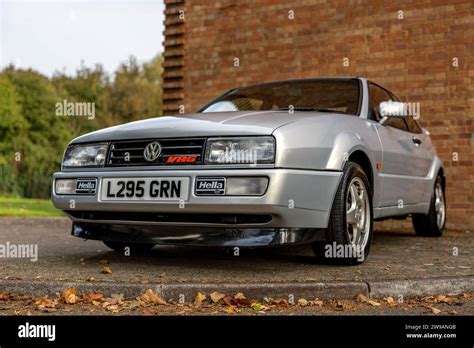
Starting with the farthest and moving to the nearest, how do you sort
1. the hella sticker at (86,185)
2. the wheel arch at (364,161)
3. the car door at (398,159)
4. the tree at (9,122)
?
the tree at (9,122) < the car door at (398,159) < the wheel arch at (364,161) < the hella sticker at (86,185)

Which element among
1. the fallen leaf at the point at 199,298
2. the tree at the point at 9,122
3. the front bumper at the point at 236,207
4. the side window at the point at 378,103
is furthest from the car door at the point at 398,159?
the tree at the point at 9,122

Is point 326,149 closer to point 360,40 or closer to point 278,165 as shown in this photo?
point 278,165

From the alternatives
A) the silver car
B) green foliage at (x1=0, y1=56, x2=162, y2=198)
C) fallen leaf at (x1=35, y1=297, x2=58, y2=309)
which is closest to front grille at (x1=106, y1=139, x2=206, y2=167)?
the silver car

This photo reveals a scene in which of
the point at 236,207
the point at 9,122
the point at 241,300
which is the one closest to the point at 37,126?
the point at 9,122

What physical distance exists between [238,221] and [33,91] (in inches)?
1630

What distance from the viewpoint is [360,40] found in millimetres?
9078

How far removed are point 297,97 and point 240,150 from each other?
1.65 metres

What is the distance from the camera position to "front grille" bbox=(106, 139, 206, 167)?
4242 mm

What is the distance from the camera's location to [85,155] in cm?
472

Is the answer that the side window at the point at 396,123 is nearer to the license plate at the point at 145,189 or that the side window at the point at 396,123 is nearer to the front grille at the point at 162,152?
the front grille at the point at 162,152

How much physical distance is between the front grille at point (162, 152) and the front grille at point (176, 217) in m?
0.35

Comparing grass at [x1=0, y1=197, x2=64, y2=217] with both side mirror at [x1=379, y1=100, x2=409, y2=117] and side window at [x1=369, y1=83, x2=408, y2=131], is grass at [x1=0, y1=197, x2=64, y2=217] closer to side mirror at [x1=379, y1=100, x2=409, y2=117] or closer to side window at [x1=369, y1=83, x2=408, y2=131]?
side window at [x1=369, y1=83, x2=408, y2=131]

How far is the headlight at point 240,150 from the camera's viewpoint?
13.3ft
